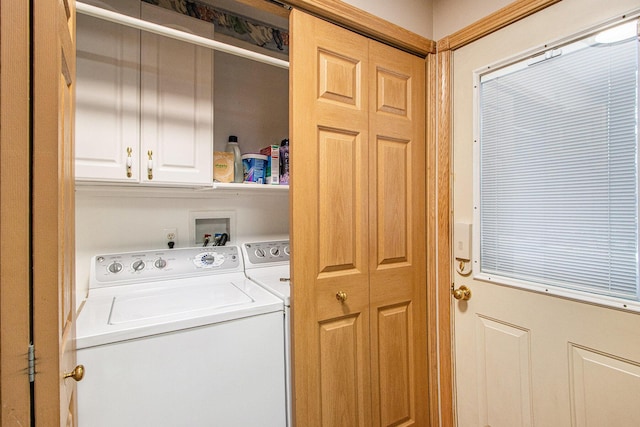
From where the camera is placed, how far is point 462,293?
58.8 inches

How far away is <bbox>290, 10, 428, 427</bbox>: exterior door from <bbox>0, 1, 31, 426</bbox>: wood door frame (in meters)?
0.83

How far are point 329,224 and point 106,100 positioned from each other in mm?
1136

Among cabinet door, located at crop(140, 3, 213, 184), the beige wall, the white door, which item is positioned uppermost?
the beige wall

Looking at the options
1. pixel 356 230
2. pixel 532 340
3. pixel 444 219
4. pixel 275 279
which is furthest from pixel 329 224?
pixel 532 340

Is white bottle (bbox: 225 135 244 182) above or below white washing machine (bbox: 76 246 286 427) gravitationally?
above

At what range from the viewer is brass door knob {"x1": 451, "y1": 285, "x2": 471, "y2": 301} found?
1.48m

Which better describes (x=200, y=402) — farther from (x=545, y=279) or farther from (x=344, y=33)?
(x=344, y=33)

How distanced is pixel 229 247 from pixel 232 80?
3.42 ft

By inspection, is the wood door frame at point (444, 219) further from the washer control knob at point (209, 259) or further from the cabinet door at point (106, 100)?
the cabinet door at point (106, 100)

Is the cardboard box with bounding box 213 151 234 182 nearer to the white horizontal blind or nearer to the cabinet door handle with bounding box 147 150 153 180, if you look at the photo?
the cabinet door handle with bounding box 147 150 153 180

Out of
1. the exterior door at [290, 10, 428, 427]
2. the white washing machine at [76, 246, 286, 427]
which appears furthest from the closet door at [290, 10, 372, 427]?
the white washing machine at [76, 246, 286, 427]

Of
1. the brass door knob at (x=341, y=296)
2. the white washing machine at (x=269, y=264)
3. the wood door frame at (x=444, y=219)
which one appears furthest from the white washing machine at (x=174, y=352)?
the wood door frame at (x=444, y=219)

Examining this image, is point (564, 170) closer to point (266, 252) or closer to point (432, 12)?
point (432, 12)

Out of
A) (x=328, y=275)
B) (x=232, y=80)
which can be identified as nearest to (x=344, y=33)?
(x=232, y=80)
